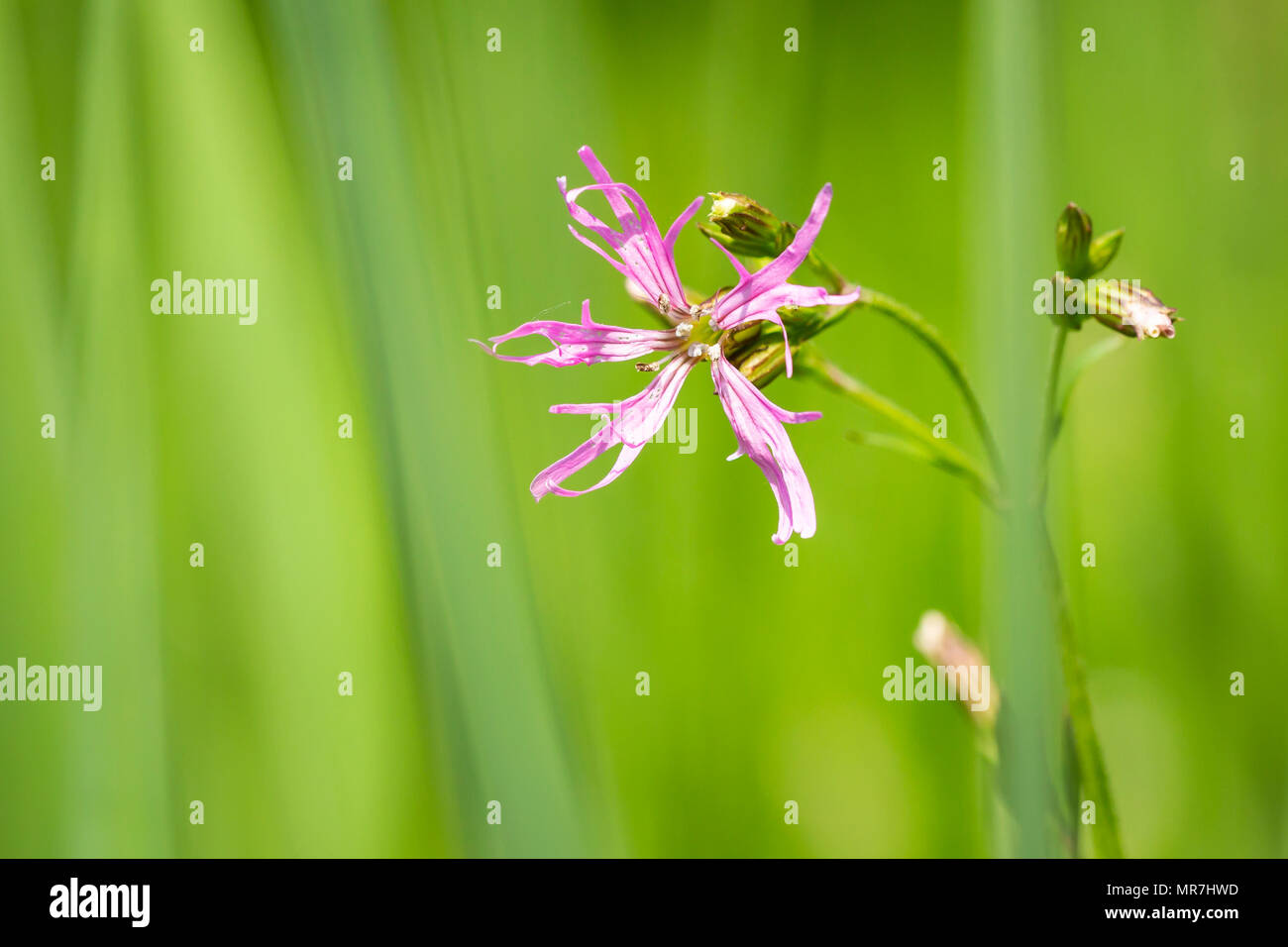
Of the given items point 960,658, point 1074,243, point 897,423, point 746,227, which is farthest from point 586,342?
point 960,658

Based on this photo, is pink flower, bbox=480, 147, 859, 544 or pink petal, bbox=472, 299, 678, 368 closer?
pink flower, bbox=480, 147, 859, 544

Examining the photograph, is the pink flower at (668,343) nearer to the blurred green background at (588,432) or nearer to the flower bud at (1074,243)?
the blurred green background at (588,432)

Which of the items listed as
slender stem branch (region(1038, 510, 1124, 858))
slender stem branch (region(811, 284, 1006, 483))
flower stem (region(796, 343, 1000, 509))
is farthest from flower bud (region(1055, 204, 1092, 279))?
slender stem branch (region(1038, 510, 1124, 858))

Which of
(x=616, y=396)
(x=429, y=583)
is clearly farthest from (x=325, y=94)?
(x=616, y=396)

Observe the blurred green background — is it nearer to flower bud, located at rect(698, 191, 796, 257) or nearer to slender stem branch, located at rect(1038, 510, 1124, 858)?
slender stem branch, located at rect(1038, 510, 1124, 858)

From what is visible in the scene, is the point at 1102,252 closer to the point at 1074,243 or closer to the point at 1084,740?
the point at 1074,243

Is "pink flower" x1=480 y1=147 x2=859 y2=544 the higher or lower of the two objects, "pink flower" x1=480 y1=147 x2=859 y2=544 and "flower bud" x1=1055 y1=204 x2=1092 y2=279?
the lower

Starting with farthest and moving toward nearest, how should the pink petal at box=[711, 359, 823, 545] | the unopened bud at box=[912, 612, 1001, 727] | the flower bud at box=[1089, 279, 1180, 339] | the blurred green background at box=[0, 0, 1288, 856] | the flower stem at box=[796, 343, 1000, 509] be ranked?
→ the blurred green background at box=[0, 0, 1288, 856] → the unopened bud at box=[912, 612, 1001, 727] → the flower stem at box=[796, 343, 1000, 509] → the flower bud at box=[1089, 279, 1180, 339] → the pink petal at box=[711, 359, 823, 545]
